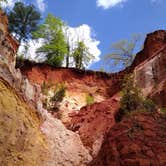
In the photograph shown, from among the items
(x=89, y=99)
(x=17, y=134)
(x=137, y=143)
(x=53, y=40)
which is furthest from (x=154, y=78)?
(x=53, y=40)

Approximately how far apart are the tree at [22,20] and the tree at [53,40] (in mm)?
636

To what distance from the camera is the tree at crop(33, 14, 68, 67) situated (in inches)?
1138

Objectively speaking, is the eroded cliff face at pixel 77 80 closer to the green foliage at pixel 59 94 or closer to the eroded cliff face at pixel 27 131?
the green foliage at pixel 59 94

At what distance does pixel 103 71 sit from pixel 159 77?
35.9ft

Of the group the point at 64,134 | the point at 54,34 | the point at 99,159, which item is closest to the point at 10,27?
the point at 54,34

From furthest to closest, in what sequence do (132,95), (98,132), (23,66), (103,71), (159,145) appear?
1. (103,71)
2. (23,66)
3. (98,132)
4. (132,95)
5. (159,145)

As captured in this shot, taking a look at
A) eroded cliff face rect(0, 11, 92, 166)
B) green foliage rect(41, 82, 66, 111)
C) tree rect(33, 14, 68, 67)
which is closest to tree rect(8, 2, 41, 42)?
tree rect(33, 14, 68, 67)

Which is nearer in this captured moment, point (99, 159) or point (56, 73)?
point (99, 159)

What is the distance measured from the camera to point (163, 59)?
18.8m

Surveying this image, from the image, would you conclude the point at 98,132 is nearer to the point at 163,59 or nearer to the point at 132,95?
the point at 132,95

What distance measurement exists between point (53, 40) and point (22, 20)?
2841 millimetres

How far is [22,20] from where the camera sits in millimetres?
30031

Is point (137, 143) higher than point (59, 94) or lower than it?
lower

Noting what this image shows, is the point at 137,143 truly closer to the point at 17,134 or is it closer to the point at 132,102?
the point at 132,102
